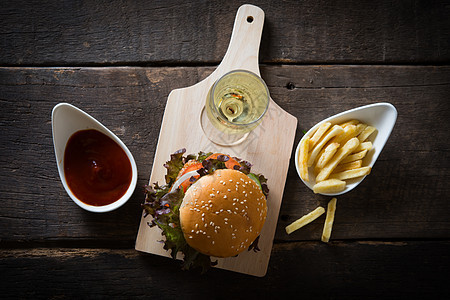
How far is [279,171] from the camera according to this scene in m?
2.03

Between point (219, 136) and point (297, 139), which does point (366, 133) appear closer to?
point (297, 139)

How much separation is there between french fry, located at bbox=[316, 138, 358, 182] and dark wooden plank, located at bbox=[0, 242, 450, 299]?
20.8 inches

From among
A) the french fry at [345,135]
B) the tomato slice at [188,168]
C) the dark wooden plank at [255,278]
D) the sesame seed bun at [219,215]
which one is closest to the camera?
the sesame seed bun at [219,215]

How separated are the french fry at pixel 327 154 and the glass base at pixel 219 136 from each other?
0.46m

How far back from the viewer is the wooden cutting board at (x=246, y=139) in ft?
6.55

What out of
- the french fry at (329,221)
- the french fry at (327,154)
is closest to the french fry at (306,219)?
the french fry at (329,221)

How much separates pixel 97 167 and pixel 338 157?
4.52 feet

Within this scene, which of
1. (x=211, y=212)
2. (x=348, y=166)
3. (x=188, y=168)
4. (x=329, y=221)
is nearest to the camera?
(x=211, y=212)

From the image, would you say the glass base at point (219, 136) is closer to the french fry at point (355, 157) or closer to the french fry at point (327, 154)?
the french fry at point (327, 154)

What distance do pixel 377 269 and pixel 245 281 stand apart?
2.85ft

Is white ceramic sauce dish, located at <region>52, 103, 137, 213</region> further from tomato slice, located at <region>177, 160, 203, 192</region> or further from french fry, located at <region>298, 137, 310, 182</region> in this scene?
french fry, located at <region>298, 137, 310, 182</region>

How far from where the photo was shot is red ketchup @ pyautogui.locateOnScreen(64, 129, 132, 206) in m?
1.90

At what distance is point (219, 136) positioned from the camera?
203 centimetres

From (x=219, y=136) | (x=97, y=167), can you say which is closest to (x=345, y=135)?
(x=219, y=136)
